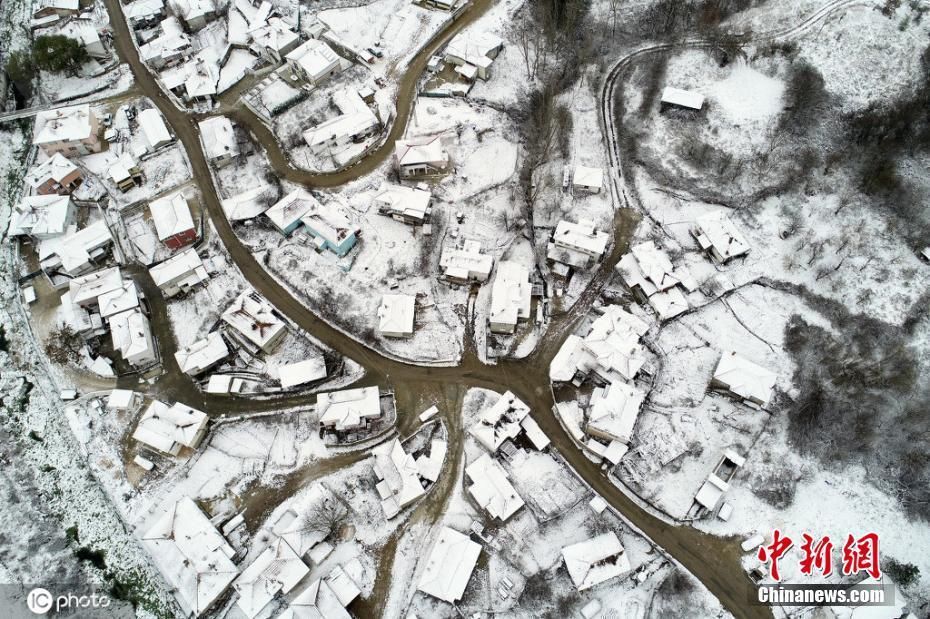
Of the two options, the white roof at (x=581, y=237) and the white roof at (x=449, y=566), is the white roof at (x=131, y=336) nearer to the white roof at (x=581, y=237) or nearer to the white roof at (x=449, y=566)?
the white roof at (x=449, y=566)

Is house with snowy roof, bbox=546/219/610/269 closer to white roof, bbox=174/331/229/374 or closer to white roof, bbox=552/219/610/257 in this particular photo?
white roof, bbox=552/219/610/257

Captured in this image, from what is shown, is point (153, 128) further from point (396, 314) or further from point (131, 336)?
point (396, 314)

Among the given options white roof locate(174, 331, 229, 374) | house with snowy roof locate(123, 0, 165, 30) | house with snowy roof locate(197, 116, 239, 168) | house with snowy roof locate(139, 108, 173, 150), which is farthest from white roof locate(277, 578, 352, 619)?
house with snowy roof locate(123, 0, 165, 30)

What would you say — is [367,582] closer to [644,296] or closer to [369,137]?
[644,296]

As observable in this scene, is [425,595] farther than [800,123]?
No

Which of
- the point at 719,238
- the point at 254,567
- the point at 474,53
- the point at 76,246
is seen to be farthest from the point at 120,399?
the point at 719,238

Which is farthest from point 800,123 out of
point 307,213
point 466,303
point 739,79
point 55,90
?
point 55,90
